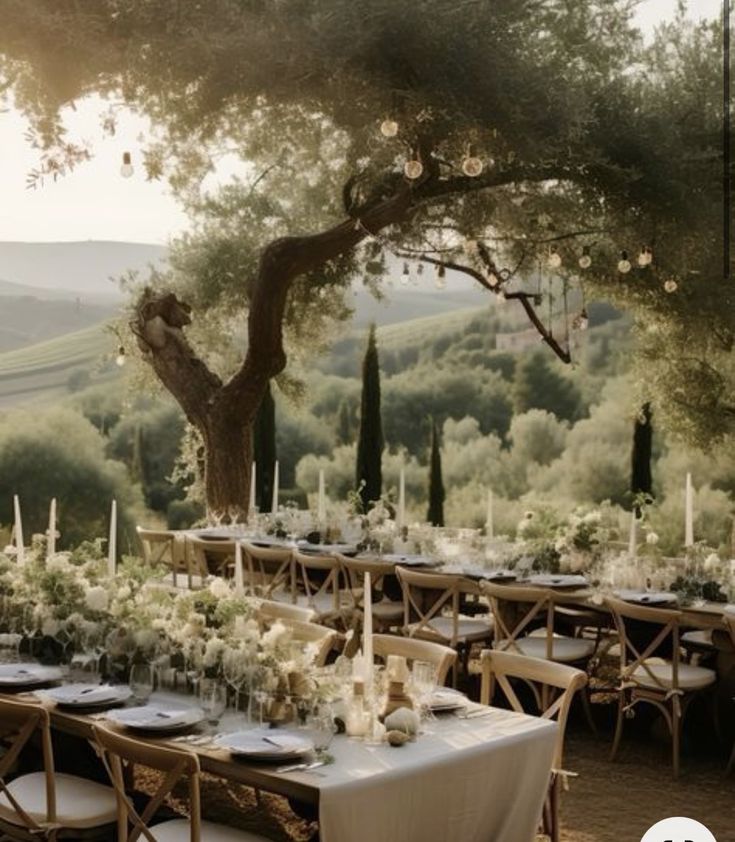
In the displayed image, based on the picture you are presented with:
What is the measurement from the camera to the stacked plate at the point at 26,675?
4754mm

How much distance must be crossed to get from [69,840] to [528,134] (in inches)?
243

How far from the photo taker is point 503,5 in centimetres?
839

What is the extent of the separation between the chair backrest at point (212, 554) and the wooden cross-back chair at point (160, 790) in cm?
529

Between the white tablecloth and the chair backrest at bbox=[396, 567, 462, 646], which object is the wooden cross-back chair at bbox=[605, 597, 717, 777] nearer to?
the chair backrest at bbox=[396, 567, 462, 646]

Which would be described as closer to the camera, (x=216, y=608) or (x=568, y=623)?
(x=216, y=608)

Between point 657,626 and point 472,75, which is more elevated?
point 472,75

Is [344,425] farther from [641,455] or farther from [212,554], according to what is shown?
[212,554]

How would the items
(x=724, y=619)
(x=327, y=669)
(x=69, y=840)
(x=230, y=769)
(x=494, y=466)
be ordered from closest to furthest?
(x=230, y=769) < (x=69, y=840) < (x=327, y=669) < (x=724, y=619) < (x=494, y=466)

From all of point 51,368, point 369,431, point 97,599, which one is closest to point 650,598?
point 97,599

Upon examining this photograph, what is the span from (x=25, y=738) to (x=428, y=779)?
4.56ft

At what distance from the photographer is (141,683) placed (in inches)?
178

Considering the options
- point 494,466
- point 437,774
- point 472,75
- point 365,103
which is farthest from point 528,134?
point 494,466

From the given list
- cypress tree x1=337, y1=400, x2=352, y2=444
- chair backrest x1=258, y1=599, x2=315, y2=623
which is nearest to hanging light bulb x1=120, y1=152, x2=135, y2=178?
chair backrest x1=258, y1=599, x2=315, y2=623

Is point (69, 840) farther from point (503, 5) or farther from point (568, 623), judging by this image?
point (503, 5)
